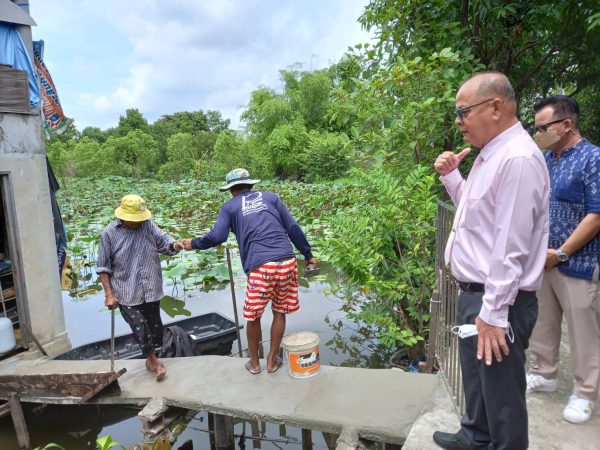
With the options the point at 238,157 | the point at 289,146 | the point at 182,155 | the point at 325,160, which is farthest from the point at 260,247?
the point at 182,155

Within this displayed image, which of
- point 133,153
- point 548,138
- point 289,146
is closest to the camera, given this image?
point 548,138

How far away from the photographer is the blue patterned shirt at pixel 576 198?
7.27 ft

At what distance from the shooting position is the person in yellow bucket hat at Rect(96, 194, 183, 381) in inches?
152

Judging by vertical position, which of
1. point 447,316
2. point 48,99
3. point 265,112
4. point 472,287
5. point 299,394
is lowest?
point 299,394

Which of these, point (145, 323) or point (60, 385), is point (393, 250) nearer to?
point (145, 323)

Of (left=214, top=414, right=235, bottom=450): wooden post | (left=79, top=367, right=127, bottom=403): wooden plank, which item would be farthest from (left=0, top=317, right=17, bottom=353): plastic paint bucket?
(left=214, top=414, right=235, bottom=450): wooden post

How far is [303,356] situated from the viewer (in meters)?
3.72

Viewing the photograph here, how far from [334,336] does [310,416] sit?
347 centimetres

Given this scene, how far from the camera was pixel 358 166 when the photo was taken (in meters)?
4.90

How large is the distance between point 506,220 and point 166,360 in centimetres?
377

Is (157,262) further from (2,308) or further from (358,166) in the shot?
(2,308)

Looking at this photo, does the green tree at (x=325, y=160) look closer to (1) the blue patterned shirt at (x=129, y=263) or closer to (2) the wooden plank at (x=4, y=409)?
(1) the blue patterned shirt at (x=129, y=263)

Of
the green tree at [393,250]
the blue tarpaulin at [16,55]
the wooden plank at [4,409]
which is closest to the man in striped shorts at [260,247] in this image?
the green tree at [393,250]

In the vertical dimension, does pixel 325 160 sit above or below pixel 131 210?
above
